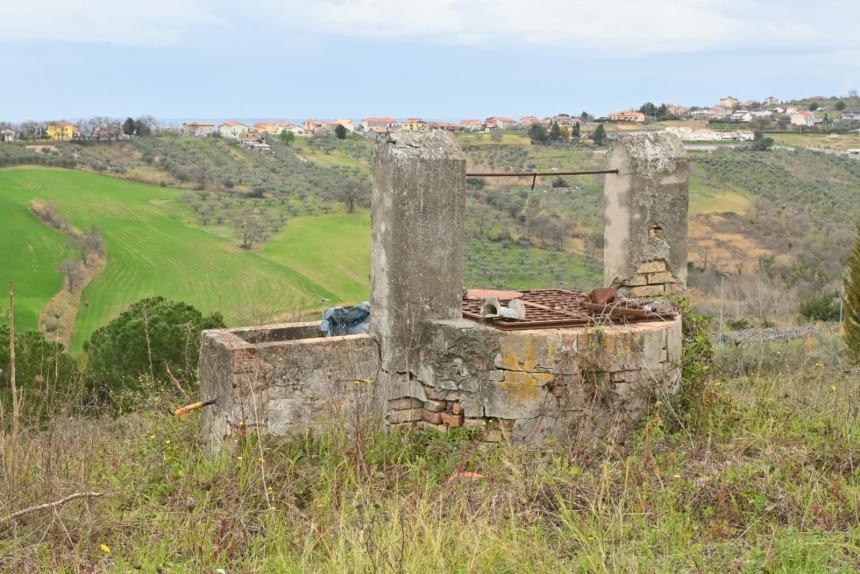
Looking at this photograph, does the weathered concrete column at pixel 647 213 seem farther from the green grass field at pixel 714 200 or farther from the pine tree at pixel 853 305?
the green grass field at pixel 714 200

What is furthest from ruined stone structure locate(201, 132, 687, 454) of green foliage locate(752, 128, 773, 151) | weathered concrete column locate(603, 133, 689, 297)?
green foliage locate(752, 128, 773, 151)

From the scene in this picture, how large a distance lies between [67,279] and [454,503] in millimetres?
40175

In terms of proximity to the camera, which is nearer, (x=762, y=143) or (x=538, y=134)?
(x=538, y=134)

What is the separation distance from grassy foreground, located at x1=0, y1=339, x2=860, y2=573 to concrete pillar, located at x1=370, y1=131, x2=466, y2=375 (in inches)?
31.0

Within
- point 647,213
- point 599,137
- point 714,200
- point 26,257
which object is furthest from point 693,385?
point 714,200

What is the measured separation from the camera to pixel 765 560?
3854 mm

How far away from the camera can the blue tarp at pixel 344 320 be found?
657 cm

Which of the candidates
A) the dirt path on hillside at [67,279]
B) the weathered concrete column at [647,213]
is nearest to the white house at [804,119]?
the dirt path on hillside at [67,279]

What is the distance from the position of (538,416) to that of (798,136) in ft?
249

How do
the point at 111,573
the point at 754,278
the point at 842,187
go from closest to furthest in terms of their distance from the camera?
1. the point at 111,573
2. the point at 754,278
3. the point at 842,187

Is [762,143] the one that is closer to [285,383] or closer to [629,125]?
[629,125]

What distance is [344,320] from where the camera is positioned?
6594mm

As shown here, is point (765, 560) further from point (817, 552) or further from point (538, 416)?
point (538, 416)

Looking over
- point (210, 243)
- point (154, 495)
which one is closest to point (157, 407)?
point (154, 495)
